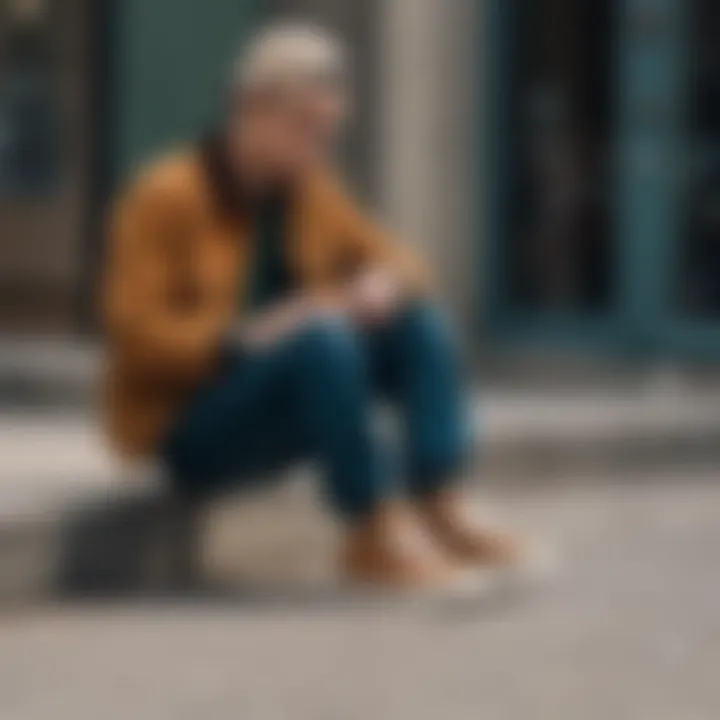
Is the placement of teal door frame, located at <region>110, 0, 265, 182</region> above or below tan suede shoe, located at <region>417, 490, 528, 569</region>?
above

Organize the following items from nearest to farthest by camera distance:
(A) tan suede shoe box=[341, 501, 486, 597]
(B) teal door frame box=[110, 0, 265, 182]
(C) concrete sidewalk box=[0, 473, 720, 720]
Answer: (C) concrete sidewalk box=[0, 473, 720, 720], (A) tan suede shoe box=[341, 501, 486, 597], (B) teal door frame box=[110, 0, 265, 182]

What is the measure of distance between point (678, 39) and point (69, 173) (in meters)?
2.43

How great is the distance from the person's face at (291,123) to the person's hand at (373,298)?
294 millimetres

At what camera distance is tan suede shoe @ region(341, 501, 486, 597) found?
5359mm

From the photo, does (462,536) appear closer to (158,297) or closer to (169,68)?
(158,297)

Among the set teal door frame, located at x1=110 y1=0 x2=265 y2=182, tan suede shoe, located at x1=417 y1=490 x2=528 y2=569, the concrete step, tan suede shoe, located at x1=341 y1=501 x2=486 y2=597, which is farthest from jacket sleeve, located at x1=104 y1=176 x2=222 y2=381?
teal door frame, located at x1=110 y1=0 x2=265 y2=182

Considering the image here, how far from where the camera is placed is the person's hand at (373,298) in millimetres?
5340

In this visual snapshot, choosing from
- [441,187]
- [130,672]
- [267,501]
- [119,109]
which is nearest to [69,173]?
[119,109]

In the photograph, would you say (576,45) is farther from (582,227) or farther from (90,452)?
(90,452)

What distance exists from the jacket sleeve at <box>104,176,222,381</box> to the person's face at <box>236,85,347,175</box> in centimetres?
23

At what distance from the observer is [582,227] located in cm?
895

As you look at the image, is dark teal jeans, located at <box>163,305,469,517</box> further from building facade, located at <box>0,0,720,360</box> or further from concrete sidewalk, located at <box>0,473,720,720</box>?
building facade, located at <box>0,0,720,360</box>

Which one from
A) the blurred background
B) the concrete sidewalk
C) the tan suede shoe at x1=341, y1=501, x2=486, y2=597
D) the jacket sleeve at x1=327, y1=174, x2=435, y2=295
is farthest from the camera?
the blurred background

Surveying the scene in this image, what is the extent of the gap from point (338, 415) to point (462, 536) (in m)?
0.48
